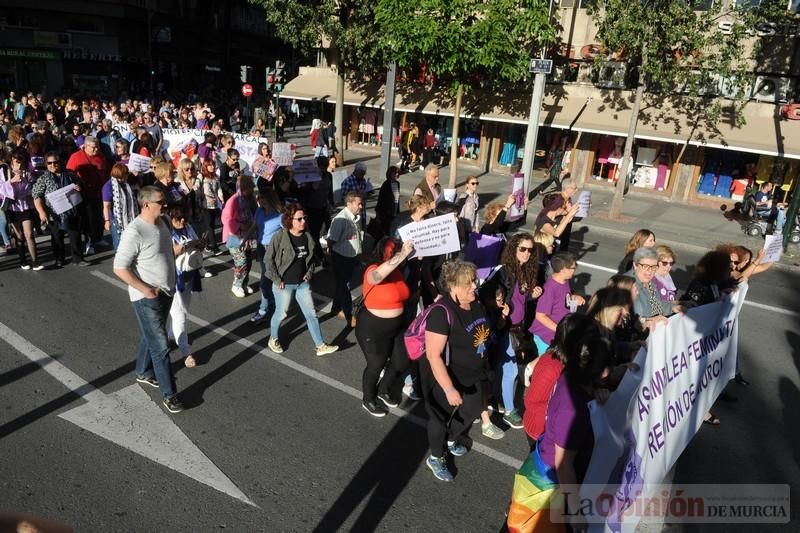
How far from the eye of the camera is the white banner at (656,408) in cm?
315

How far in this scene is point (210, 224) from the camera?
9.74m

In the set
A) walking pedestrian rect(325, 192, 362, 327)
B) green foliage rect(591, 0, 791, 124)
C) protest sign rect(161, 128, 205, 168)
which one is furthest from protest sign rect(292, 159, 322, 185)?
green foliage rect(591, 0, 791, 124)

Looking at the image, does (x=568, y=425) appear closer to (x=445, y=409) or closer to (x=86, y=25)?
(x=445, y=409)

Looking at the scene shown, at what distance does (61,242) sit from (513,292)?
7.05 meters

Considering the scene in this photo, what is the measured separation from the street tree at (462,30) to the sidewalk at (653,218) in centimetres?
374

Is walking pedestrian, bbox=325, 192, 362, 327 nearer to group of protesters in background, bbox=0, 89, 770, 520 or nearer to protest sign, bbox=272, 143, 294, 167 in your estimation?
group of protesters in background, bbox=0, 89, 770, 520

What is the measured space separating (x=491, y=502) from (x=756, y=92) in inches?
650

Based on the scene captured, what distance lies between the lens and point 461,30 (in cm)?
1477

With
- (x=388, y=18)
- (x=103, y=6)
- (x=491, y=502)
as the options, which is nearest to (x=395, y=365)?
(x=491, y=502)

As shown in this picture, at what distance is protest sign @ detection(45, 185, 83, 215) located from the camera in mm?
8047

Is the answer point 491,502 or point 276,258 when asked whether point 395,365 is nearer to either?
point 491,502

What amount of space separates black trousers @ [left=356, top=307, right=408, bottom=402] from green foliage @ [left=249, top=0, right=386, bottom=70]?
1462 cm

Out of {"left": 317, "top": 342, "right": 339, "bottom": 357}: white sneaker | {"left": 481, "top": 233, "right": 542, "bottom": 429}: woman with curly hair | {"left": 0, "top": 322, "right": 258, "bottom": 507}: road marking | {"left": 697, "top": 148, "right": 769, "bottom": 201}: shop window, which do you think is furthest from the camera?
{"left": 697, "top": 148, "right": 769, "bottom": 201}: shop window

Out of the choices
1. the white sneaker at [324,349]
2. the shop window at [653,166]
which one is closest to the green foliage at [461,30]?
the shop window at [653,166]
